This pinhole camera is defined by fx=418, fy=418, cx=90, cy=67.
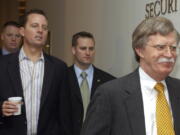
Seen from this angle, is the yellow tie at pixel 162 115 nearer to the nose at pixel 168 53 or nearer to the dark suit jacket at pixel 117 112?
the dark suit jacket at pixel 117 112

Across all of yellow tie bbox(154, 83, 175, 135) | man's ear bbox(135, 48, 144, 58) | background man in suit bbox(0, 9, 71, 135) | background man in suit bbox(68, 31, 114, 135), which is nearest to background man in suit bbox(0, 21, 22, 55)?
background man in suit bbox(68, 31, 114, 135)

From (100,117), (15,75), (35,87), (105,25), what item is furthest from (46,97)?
(105,25)

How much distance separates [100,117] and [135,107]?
165mm

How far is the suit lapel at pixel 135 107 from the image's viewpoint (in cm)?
185

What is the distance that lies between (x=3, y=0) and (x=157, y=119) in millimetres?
8891

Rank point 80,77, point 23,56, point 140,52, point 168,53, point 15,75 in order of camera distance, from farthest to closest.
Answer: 1. point 80,77
2. point 23,56
3. point 15,75
4. point 140,52
5. point 168,53

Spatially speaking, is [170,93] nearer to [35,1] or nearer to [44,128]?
[44,128]

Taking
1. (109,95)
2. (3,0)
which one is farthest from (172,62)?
(3,0)

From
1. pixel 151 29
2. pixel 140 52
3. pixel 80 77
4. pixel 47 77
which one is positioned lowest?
pixel 80 77

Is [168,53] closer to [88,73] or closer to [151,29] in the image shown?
[151,29]

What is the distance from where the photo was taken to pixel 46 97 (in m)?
2.85

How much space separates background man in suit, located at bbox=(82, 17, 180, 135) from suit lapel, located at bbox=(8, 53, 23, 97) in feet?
3.17

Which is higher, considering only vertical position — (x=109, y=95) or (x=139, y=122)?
(x=109, y=95)

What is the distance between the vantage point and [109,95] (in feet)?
6.22
